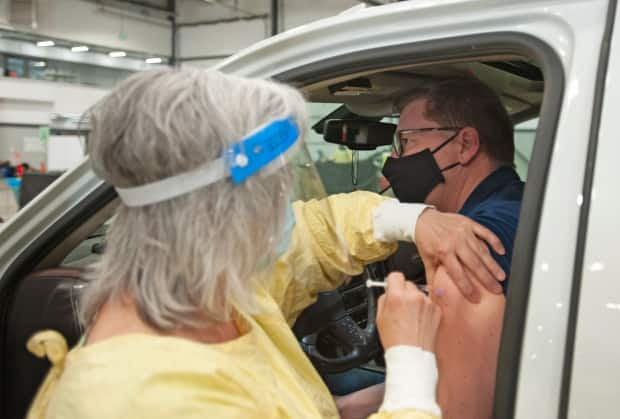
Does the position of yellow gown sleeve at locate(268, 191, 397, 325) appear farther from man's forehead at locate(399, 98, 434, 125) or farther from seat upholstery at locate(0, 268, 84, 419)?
seat upholstery at locate(0, 268, 84, 419)

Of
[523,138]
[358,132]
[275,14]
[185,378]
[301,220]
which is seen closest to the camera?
[185,378]

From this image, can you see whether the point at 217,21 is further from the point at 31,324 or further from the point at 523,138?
the point at 31,324

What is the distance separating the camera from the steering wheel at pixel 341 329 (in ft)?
7.27

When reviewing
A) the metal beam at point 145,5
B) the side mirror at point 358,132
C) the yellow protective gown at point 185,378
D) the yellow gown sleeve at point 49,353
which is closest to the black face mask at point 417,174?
the side mirror at point 358,132

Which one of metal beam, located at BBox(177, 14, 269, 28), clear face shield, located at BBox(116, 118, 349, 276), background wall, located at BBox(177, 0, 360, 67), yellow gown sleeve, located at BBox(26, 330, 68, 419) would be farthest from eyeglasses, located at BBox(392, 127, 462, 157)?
metal beam, located at BBox(177, 14, 269, 28)

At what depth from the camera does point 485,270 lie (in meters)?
1.41

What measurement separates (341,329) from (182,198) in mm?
1460

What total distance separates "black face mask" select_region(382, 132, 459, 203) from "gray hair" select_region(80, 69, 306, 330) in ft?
2.86

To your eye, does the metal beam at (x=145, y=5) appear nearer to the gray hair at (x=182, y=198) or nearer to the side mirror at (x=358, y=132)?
the side mirror at (x=358, y=132)

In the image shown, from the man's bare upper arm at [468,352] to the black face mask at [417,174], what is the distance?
0.50 m

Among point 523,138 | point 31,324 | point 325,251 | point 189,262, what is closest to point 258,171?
point 189,262

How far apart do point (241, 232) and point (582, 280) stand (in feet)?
1.83

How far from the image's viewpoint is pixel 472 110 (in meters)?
1.94

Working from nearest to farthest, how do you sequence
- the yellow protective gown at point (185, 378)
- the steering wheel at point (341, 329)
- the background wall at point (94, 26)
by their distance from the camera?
the yellow protective gown at point (185, 378), the steering wheel at point (341, 329), the background wall at point (94, 26)
